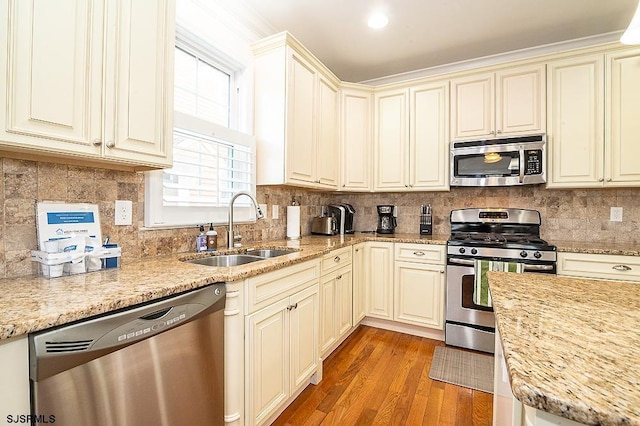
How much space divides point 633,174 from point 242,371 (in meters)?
3.13

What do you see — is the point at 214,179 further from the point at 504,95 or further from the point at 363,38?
the point at 504,95

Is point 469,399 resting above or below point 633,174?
below

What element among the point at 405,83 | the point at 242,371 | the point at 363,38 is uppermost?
the point at 363,38

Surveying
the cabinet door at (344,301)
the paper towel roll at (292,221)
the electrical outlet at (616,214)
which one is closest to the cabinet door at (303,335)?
the cabinet door at (344,301)

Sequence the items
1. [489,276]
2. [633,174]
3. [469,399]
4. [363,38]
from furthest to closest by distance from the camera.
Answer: [363,38] → [633,174] → [469,399] → [489,276]

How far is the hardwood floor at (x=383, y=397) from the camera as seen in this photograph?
175cm

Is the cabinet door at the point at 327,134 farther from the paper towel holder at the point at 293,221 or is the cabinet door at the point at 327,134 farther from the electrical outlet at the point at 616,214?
the electrical outlet at the point at 616,214

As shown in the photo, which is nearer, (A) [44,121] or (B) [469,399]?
(A) [44,121]

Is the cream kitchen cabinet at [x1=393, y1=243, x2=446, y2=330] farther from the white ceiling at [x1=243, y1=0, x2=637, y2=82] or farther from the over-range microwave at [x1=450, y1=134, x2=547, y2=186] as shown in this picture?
the white ceiling at [x1=243, y1=0, x2=637, y2=82]

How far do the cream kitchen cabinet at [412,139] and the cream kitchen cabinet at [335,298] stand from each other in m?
1.03

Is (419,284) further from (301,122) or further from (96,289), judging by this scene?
(96,289)

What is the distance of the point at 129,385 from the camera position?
39.3 inches

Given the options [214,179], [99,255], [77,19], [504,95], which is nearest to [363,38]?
[504,95]

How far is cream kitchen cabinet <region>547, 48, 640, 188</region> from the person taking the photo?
7.89 ft
